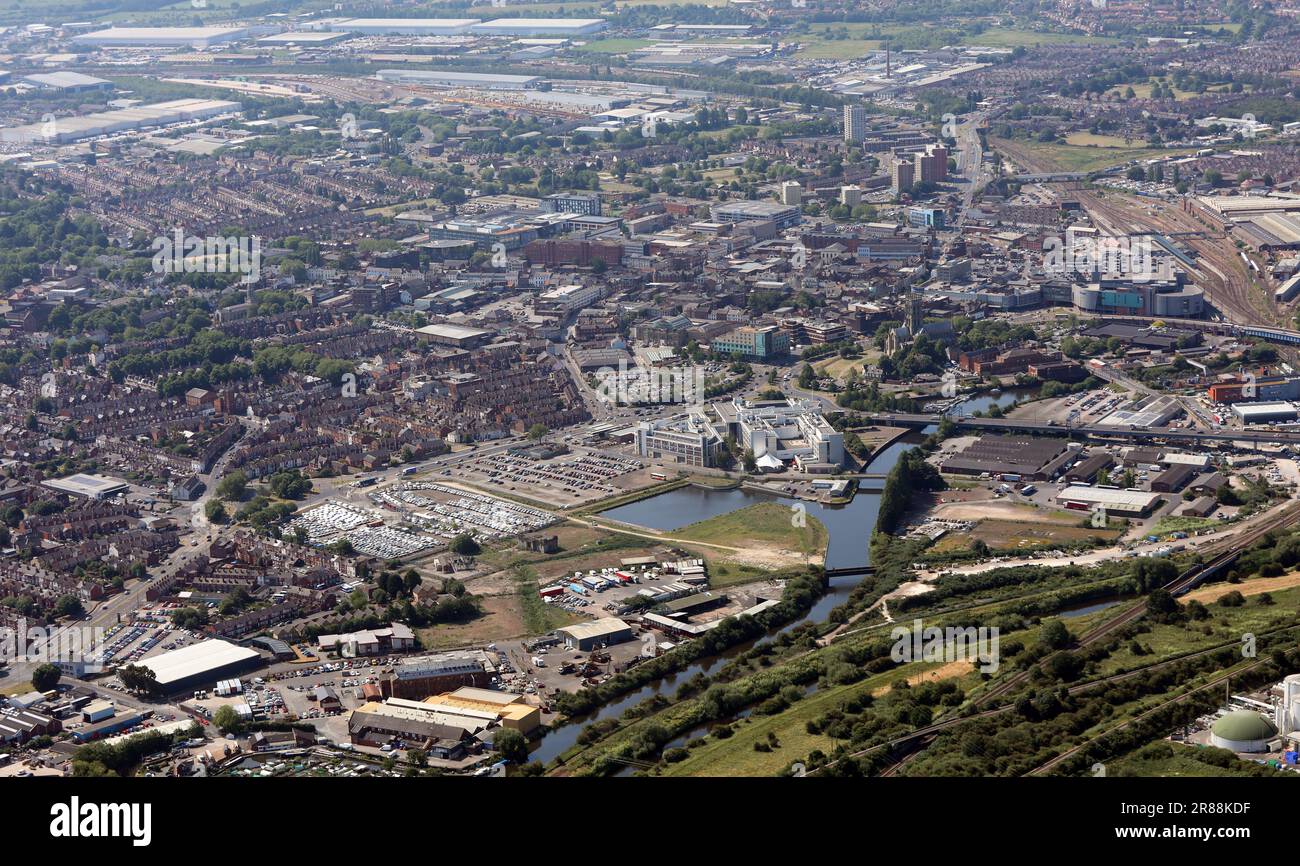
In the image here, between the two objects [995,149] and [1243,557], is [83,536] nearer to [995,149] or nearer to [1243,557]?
[1243,557]

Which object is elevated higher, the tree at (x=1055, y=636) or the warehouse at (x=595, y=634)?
the tree at (x=1055, y=636)

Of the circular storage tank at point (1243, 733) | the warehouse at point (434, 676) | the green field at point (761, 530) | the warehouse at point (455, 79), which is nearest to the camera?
the circular storage tank at point (1243, 733)

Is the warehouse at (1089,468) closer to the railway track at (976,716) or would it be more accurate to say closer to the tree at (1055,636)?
the tree at (1055,636)

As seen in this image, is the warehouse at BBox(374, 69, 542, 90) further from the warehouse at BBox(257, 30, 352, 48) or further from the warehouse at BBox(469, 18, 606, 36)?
the warehouse at BBox(469, 18, 606, 36)

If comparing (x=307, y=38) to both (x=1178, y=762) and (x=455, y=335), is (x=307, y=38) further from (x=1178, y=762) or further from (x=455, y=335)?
(x=1178, y=762)

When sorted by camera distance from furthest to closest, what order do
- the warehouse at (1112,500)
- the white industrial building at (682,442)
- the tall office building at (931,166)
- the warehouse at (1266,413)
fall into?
the tall office building at (931,166)
the warehouse at (1266,413)
the white industrial building at (682,442)
the warehouse at (1112,500)

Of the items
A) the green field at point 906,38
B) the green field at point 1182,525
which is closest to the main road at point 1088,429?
the green field at point 1182,525

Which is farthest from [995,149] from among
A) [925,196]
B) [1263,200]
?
[1263,200]
